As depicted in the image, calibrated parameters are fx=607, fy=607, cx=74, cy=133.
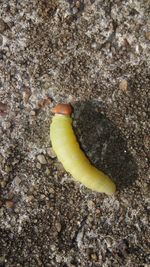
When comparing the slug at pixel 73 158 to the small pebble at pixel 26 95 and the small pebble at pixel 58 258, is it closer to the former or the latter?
the small pebble at pixel 26 95

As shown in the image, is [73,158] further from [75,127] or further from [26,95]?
[26,95]

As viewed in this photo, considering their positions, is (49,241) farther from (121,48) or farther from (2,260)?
(121,48)

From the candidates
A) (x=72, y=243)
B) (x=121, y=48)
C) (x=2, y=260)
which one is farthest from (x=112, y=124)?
(x=2, y=260)

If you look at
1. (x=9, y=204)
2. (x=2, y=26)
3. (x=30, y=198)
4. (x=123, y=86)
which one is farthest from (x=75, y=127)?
(x=2, y=26)

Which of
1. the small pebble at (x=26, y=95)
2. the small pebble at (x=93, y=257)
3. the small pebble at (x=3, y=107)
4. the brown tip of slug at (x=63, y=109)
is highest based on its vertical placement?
the small pebble at (x=26, y=95)

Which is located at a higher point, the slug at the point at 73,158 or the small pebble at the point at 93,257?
the slug at the point at 73,158

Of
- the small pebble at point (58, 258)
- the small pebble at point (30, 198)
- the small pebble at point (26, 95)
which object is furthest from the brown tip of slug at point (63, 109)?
the small pebble at point (58, 258)
